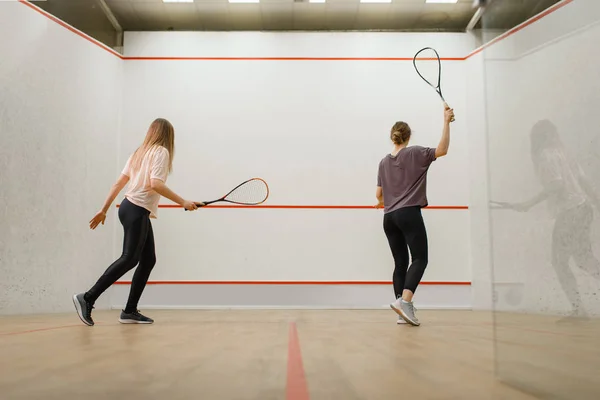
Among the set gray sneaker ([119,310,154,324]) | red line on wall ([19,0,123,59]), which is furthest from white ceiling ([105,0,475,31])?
gray sneaker ([119,310,154,324])

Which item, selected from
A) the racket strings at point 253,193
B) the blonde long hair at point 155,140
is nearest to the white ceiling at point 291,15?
the racket strings at point 253,193

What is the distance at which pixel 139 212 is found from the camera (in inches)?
91.6

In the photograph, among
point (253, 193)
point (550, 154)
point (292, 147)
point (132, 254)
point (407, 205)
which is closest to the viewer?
point (550, 154)

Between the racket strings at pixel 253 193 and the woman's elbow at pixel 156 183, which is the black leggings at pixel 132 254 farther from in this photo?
the racket strings at pixel 253 193

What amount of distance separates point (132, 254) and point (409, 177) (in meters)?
1.31

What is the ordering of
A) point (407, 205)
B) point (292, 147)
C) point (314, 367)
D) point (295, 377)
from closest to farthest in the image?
1. point (295, 377)
2. point (314, 367)
3. point (407, 205)
4. point (292, 147)

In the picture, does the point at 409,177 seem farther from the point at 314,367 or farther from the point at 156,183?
the point at 314,367

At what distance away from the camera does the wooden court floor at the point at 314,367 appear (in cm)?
83

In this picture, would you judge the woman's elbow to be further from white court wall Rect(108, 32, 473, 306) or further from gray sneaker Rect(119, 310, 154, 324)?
white court wall Rect(108, 32, 473, 306)

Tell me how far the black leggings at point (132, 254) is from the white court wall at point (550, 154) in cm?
174

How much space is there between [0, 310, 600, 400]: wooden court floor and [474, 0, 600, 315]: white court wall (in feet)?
0.26

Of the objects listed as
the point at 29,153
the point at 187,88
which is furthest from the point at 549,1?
the point at 187,88

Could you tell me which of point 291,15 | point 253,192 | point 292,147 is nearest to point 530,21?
point 253,192

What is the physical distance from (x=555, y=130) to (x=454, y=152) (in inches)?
137
